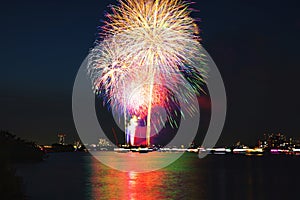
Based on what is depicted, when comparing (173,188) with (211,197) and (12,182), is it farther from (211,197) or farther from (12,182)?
(12,182)

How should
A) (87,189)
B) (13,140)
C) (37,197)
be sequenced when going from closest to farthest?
(37,197), (87,189), (13,140)

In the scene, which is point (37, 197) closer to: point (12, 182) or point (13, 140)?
point (12, 182)

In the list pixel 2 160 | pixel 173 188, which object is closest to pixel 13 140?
pixel 173 188

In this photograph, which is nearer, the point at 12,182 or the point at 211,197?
the point at 12,182

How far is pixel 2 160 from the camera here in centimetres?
2052

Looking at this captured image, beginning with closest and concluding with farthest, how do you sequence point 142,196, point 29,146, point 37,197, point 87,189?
point 37,197
point 142,196
point 87,189
point 29,146

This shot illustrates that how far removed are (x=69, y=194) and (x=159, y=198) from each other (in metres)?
6.52

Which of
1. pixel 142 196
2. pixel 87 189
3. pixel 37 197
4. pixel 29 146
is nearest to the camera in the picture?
pixel 37 197

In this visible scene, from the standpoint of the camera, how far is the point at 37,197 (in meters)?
27.2

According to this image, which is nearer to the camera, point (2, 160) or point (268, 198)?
point (2, 160)

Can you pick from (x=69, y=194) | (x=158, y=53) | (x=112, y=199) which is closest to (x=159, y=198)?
(x=112, y=199)

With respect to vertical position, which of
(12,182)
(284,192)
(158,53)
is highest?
(158,53)

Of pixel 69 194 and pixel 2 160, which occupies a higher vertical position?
pixel 2 160

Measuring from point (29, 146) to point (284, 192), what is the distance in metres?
59.1
